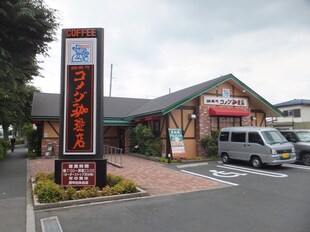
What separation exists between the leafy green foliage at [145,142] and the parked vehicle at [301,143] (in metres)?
6.97

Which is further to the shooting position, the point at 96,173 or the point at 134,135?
the point at 134,135

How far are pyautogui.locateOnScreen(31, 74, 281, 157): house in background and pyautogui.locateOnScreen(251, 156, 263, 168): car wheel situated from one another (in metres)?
4.14

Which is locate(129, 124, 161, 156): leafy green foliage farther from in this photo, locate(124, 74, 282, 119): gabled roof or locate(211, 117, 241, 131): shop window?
locate(211, 117, 241, 131): shop window

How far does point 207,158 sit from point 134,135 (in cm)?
534

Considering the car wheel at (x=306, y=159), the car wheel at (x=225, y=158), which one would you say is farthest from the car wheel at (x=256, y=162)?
the car wheel at (x=306, y=159)

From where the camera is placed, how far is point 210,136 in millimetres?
15852

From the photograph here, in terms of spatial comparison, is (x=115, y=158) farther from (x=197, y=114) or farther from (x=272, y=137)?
(x=272, y=137)

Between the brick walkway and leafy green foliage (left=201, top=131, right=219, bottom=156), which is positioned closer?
the brick walkway

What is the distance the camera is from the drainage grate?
198 inches

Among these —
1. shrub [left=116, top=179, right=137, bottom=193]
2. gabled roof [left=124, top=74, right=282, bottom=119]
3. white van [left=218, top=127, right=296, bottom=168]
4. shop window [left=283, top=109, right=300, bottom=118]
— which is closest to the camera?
shrub [left=116, top=179, right=137, bottom=193]

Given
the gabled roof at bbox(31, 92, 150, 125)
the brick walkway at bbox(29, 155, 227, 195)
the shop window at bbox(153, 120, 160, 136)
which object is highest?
the gabled roof at bbox(31, 92, 150, 125)

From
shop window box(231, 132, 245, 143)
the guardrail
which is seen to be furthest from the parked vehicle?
the guardrail

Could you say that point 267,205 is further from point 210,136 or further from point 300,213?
point 210,136

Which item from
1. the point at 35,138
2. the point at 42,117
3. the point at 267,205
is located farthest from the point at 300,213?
the point at 35,138
